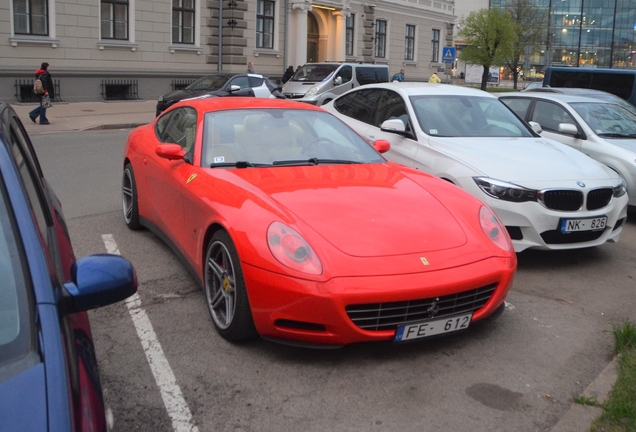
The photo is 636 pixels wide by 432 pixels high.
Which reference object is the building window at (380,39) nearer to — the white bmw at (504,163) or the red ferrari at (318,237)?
the white bmw at (504,163)

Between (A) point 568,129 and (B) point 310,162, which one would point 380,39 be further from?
(B) point 310,162

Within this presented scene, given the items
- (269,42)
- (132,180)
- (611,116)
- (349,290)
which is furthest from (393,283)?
(269,42)

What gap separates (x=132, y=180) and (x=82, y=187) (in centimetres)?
331

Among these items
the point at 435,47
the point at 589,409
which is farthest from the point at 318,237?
the point at 435,47

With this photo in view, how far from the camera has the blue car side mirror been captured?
7.45 feet

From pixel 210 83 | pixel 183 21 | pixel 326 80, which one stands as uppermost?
pixel 183 21

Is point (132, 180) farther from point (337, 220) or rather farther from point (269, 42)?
point (269, 42)

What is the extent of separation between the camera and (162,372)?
13.0ft

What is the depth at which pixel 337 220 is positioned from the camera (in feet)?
13.9

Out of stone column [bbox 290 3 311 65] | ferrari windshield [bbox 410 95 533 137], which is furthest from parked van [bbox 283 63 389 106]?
ferrari windshield [bbox 410 95 533 137]

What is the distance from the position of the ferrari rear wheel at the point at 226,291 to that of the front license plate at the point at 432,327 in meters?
0.87

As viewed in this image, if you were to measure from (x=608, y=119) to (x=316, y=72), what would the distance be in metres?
16.4

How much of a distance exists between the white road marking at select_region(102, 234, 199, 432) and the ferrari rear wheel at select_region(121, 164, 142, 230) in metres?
1.71

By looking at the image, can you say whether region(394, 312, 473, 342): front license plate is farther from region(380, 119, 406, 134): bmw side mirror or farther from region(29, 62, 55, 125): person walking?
region(29, 62, 55, 125): person walking
